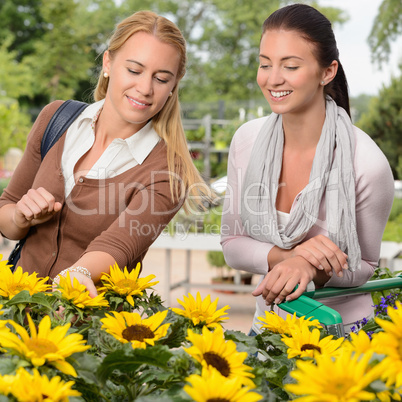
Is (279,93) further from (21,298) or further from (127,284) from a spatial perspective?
(21,298)

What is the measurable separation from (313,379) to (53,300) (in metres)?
0.46

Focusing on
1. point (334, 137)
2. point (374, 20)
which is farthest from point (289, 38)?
point (374, 20)

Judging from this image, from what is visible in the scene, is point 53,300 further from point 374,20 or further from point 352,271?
point 374,20

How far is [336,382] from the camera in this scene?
1.85ft

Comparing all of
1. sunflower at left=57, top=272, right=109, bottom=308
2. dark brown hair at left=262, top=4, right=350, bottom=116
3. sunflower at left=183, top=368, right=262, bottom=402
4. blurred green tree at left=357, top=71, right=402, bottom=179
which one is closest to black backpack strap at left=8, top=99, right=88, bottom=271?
dark brown hair at left=262, top=4, right=350, bottom=116

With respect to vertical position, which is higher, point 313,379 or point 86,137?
point 86,137

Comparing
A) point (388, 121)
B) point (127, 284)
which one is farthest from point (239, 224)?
point (388, 121)

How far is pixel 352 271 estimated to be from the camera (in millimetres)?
1494

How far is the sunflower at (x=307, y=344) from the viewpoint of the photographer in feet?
2.53

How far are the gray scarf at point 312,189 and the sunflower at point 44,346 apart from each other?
98 centimetres

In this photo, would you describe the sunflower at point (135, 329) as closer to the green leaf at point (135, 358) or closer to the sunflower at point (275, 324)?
the green leaf at point (135, 358)

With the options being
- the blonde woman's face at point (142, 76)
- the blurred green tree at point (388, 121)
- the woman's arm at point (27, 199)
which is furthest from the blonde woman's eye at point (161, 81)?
the blurred green tree at point (388, 121)

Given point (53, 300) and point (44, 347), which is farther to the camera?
point (53, 300)

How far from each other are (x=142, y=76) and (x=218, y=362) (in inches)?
38.9
